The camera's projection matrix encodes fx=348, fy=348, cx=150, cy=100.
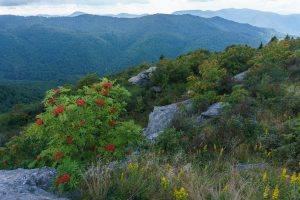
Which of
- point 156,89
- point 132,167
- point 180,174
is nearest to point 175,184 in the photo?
point 180,174

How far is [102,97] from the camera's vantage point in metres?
6.19

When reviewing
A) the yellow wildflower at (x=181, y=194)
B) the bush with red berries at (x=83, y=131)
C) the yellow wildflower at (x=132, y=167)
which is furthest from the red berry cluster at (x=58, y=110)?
the yellow wildflower at (x=181, y=194)

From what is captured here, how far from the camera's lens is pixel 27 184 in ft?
16.3

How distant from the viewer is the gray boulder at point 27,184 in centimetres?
445

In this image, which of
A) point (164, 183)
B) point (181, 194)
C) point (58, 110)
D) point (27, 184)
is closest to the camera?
point (181, 194)

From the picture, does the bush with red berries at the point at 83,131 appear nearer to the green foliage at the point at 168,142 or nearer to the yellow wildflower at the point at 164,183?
the green foliage at the point at 168,142

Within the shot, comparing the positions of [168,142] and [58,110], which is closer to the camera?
[58,110]

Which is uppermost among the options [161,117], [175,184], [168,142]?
[175,184]

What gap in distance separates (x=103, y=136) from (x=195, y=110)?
7276 mm

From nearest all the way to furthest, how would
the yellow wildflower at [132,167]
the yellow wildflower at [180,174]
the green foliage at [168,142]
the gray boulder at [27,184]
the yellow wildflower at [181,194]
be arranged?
the yellow wildflower at [181,194] → the gray boulder at [27,184] → the yellow wildflower at [180,174] → the yellow wildflower at [132,167] → the green foliage at [168,142]

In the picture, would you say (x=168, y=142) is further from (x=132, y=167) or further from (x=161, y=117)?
(x=161, y=117)

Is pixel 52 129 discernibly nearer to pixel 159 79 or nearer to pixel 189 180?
pixel 189 180

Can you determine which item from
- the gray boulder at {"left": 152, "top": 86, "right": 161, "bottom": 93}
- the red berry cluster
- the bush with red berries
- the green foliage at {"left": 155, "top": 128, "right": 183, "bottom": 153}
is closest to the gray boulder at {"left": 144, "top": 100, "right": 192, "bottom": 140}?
the green foliage at {"left": 155, "top": 128, "right": 183, "bottom": 153}

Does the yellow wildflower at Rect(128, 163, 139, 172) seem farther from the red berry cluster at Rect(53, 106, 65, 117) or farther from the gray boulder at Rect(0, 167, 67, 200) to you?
the red berry cluster at Rect(53, 106, 65, 117)
